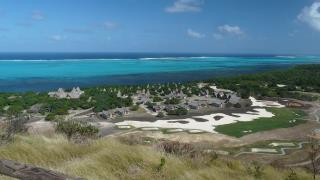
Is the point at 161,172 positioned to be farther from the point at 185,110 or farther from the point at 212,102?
the point at 212,102

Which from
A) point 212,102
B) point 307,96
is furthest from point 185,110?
point 307,96

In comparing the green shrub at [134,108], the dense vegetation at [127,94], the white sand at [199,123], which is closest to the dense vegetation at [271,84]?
the dense vegetation at [127,94]

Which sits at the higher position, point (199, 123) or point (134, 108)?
point (134, 108)

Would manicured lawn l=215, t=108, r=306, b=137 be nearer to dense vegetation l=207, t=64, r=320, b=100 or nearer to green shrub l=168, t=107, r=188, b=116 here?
green shrub l=168, t=107, r=188, b=116

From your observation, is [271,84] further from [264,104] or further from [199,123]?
[199,123]

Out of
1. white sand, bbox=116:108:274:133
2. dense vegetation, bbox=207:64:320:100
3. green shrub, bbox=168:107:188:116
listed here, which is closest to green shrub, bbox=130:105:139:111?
green shrub, bbox=168:107:188:116

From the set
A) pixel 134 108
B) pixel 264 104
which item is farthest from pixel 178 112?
pixel 264 104
